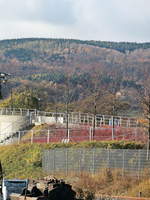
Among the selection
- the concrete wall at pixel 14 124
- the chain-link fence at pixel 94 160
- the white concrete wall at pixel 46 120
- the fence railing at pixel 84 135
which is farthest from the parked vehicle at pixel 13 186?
the white concrete wall at pixel 46 120

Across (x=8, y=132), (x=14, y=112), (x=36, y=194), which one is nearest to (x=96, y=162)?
(x=36, y=194)

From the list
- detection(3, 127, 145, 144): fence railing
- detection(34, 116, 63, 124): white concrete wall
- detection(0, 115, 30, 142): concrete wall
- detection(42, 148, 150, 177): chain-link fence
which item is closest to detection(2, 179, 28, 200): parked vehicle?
detection(42, 148, 150, 177): chain-link fence

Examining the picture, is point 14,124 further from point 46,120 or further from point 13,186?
point 13,186

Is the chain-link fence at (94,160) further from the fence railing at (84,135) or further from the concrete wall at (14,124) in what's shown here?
the concrete wall at (14,124)

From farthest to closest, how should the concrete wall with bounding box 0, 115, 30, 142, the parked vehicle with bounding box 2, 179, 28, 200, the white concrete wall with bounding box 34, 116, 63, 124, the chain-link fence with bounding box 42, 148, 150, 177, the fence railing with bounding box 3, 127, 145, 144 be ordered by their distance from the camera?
the white concrete wall with bounding box 34, 116, 63, 124 → the concrete wall with bounding box 0, 115, 30, 142 → the fence railing with bounding box 3, 127, 145, 144 → the chain-link fence with bounding box 42, 148, 150, 177 → the parked vehicle with bounding box 2, 179, 28, 200

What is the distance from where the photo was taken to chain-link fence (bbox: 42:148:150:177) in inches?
1479

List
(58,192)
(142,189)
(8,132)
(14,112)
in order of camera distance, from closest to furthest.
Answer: (58,192), (142,189), (8,132), (14,112)

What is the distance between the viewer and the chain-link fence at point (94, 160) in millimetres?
37562

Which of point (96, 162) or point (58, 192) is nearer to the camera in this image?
point (58, 192)

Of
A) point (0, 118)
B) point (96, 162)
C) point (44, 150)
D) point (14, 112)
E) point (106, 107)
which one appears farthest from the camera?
point (106, 107)

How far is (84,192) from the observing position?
2977cm

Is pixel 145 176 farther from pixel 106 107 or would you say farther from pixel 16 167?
pixel 106 107

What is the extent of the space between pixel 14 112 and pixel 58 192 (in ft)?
183

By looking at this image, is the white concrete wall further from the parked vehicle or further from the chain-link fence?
the parked vehicle
